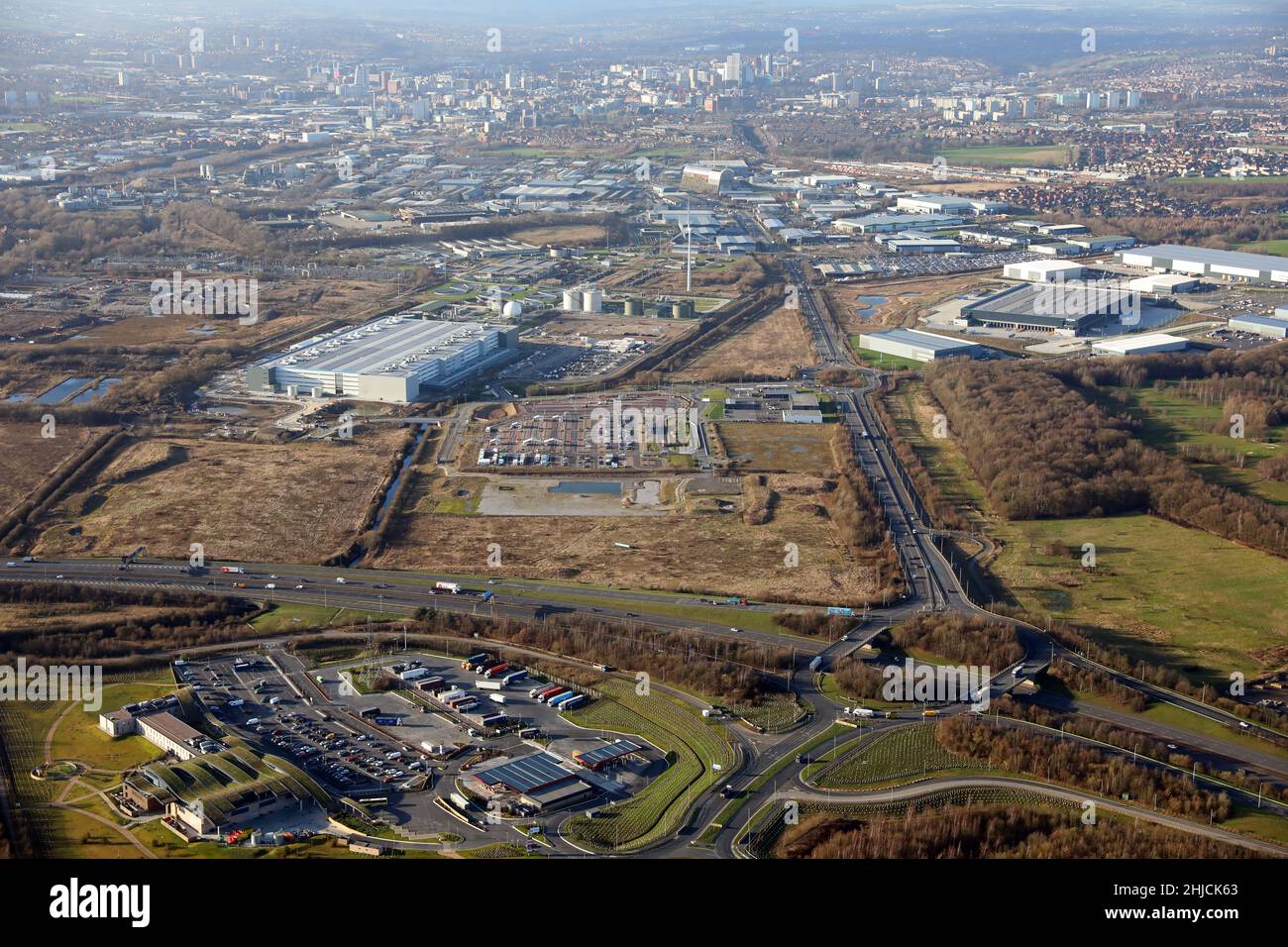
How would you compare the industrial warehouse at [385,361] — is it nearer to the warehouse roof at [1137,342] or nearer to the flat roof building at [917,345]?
the flat roof building at [917,345]

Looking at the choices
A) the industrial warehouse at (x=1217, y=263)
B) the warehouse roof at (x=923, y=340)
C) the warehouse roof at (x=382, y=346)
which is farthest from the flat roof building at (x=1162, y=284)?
the warehouse roof at (x=382, y=346)

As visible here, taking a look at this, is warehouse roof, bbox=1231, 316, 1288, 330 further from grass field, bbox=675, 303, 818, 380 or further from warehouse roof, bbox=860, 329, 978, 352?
grass field, bbox=675, 303, 818, 380

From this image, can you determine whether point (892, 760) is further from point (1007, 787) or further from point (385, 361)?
point (385, 361)

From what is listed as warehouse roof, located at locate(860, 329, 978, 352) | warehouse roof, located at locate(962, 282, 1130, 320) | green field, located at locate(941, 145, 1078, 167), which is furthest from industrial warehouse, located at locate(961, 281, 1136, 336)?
green field, located at locate(941, 145, 1078, 167)

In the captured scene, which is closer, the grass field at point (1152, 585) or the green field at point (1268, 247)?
the grass field at point (1152, 585)

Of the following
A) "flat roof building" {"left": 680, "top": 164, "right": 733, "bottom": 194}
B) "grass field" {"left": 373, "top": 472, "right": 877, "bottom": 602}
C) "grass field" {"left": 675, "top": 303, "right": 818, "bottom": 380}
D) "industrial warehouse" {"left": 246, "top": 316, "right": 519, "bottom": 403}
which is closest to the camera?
"grass field" {"left": 373, "top": 472, "right": 877, "bottom": 602}

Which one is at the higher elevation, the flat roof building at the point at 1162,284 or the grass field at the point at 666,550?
the flat roof building at the point at 1162,284
